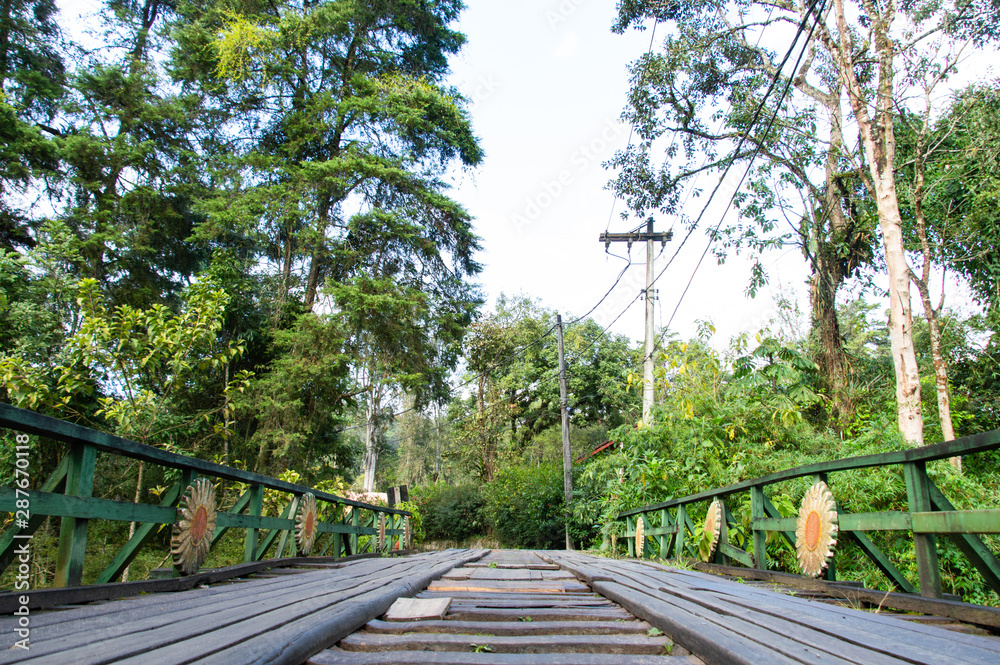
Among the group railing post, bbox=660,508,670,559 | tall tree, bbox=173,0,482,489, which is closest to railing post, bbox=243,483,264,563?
railing post, bbox=660,508,670,559

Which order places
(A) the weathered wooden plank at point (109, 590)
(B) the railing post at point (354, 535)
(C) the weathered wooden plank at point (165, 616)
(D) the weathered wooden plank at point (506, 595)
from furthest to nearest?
(B) the railing post at point (354, 535), (D) the weathered wooden plank at point (506, 595), (A) the weathered wooden plank at point (109, 590), (C) the weathered wooden plank at point (165, 616)

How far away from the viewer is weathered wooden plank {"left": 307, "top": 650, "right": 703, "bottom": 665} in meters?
1.59

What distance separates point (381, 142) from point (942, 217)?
1282cm

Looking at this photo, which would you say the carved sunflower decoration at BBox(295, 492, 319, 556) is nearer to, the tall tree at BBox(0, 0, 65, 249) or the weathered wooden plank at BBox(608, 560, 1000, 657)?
the weathered wooden plank at BBox(608, 560, 1000, 657)

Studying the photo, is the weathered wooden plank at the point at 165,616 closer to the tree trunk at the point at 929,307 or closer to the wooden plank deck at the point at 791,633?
the wooden plank deck at the point at 791,633

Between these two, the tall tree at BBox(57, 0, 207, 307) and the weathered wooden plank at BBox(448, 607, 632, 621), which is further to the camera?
the tall tree at BBox(57, 0, 207, 307)

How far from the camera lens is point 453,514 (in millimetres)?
19750

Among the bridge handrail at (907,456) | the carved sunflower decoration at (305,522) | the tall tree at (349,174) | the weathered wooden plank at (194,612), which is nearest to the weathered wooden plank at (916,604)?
the bridge handrail at (907,456)

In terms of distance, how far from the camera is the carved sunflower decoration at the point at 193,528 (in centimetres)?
313

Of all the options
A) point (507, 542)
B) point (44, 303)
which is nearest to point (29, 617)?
point (44, 303)

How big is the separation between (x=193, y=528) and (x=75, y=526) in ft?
2.70

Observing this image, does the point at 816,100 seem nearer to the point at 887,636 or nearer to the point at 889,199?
the point at 889,199

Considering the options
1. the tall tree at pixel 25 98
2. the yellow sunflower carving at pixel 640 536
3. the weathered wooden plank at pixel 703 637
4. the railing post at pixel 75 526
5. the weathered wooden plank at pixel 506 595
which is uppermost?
the tall tree at pixel 25 98

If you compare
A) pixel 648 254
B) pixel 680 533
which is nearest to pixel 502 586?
pixel 680 533
